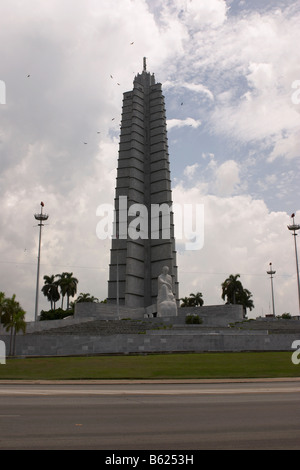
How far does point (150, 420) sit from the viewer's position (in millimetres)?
9086

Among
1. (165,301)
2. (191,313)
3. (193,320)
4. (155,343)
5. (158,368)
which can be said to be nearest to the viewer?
(158,368)

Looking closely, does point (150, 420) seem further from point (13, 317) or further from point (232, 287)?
point (232, 287)

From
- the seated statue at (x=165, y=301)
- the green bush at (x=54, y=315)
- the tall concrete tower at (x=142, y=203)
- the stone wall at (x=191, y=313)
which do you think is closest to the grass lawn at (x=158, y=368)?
the stone wall at (x=191, y=313)

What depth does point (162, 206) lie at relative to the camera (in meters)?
71.9

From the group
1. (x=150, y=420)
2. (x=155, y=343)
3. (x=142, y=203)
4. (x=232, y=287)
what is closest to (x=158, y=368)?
(x=155, y=343)

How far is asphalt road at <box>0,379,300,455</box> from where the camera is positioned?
6941 millimetres

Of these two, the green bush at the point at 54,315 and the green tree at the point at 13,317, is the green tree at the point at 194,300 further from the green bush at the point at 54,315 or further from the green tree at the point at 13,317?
the green tree at the point at 13,317

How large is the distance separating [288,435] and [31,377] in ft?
55.8

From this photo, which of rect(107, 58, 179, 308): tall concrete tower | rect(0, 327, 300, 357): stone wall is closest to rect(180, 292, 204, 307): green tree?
rect(107, 58, 179, 308): tall concrete tower

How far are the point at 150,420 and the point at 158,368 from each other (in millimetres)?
15509

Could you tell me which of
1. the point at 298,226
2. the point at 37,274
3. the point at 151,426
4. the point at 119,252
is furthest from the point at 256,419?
the point at 119,252

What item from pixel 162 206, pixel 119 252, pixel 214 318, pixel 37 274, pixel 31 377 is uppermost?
pixel 162 206

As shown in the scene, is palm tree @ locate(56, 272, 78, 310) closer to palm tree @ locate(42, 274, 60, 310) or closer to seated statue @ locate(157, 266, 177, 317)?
palm tree @ locate(42, 274, 60, 310)
